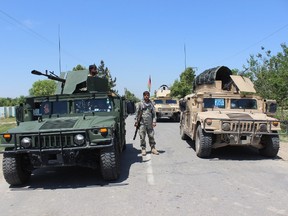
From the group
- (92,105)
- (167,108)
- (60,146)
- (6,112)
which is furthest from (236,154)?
(6,112)

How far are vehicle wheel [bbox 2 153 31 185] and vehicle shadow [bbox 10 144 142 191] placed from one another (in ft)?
0.47

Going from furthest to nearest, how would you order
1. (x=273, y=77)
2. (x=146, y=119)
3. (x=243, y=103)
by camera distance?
(x=273, y=77)
(x=243, y=103)
(x=146, y=119)

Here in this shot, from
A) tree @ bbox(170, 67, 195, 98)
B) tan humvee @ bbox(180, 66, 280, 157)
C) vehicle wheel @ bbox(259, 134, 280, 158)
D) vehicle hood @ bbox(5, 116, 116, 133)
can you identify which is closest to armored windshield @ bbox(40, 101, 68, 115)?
vehicle hood @ bbox(5, 116, 116, 133)

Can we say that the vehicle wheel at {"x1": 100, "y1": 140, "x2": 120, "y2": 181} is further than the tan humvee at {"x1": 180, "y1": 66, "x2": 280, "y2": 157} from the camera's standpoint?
No

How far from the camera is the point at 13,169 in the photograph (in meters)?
6.14

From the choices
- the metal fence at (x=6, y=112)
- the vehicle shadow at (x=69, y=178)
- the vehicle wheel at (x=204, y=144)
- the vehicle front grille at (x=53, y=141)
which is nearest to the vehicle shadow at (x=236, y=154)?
the vehicle wheel at (x=204, y=144)

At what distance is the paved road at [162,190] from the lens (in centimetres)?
479

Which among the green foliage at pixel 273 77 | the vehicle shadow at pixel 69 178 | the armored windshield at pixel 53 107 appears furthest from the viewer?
the green foliage at pixel 273 77

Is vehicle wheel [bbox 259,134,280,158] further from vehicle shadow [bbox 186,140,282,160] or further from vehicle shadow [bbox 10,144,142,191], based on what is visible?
vehicle shadow [bbox 10,144,142,191]

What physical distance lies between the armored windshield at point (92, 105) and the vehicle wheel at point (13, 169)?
5.44ft

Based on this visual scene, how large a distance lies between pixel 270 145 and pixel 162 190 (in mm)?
3943

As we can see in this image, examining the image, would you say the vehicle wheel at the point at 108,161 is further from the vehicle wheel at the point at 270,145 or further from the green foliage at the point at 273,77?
the green foliage at the point at 273,77

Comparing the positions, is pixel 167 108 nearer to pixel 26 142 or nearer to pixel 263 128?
pixel 263 128

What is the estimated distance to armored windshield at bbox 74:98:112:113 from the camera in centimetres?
757
